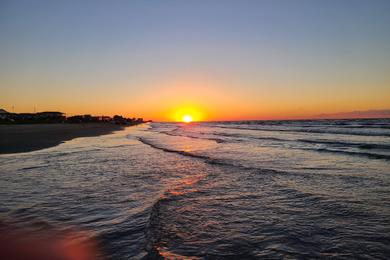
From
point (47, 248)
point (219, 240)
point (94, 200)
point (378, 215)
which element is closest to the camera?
point (47, 248)

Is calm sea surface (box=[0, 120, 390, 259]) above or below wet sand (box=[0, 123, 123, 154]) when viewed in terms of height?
below

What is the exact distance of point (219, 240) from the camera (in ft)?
16.5

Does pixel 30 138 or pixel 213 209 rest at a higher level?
pixel 30 138

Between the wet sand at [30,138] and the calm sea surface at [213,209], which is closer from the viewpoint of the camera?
the calm sea surface at [213,209]

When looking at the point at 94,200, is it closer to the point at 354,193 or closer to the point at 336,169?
the point at 354,193

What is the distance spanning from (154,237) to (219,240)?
112 centimetres

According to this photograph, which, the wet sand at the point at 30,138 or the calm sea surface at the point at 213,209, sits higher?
the wet sand at the point at 30,138

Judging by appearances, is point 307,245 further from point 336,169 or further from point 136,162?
point 136,162

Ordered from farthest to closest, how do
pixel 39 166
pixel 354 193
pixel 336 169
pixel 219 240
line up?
pixel 39 166 → pixel 336 169 → pixel 354 193 → pixel 219 240

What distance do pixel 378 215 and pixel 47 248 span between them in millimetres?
6467

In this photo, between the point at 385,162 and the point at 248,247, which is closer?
the point at 248,247

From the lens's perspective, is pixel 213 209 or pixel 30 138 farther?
pixel 30 138

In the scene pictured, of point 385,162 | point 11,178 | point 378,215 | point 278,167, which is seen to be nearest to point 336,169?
point 278,167

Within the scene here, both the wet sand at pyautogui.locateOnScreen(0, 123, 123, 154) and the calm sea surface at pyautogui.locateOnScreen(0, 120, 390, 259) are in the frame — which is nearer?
the calm sea surface at pyautogui.locateOnScreen(0, 120, 390, 259)
